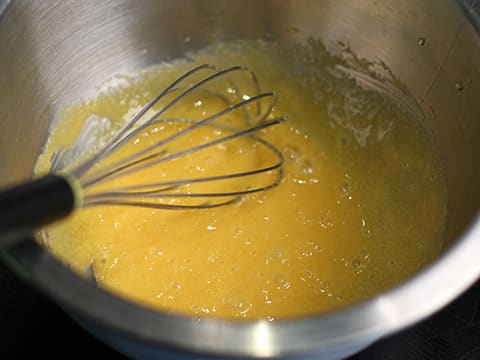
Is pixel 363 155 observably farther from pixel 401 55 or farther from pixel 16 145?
pixel 16 145

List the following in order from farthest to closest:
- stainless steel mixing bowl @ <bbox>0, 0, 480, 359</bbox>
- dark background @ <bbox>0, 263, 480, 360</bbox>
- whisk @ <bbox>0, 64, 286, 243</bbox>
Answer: whisk @ <bbox>0, 64, 286, 243</bbox>
dark background @ <bbox>0, 263, 480, 360</bbox>
stainless steel mixing bowl @ <bbox>0, 0, 480, 359</bbox>

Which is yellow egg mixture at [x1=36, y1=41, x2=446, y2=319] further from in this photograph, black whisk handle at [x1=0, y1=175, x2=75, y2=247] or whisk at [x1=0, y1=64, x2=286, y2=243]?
black whisk handle at [x1=0, y1=175, x2=75, y2=247]

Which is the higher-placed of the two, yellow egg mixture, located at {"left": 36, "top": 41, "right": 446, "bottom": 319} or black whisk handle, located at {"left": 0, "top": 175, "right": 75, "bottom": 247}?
black whisk handle, located at {"left": 0, "top": 175, "right": 75, "bottom": 247}

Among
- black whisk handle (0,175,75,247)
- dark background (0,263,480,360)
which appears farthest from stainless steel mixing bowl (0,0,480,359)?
dark background (0,263,480,360)

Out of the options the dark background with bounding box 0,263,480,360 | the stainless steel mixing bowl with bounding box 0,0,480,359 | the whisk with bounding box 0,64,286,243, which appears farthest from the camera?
the whisk with bounding box 0,64,286,243

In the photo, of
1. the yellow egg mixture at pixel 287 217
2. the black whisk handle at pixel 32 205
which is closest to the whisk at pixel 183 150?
the yellow egg mixture at pixel 287 217

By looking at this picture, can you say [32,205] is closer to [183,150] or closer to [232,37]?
[183,150]
